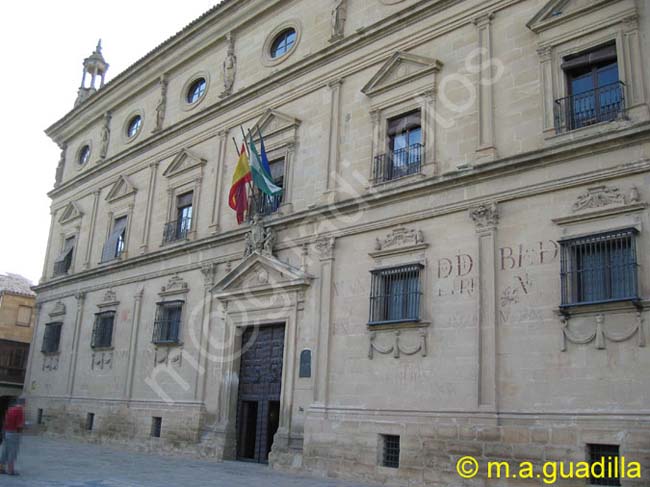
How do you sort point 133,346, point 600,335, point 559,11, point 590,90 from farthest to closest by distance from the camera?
point 133,346 < point 559,11 < point 590,90 < point 600,335

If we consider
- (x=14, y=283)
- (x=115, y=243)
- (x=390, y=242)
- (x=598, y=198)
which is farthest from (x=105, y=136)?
(x=14, y=283)

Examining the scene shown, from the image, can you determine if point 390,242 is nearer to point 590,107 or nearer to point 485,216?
point 485,216

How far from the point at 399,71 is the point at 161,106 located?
1126 centimetres

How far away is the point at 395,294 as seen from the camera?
15055 mm

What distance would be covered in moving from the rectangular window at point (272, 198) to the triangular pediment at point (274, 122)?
0.90m

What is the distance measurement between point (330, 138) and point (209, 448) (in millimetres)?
8762

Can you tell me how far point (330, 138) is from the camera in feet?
58.3

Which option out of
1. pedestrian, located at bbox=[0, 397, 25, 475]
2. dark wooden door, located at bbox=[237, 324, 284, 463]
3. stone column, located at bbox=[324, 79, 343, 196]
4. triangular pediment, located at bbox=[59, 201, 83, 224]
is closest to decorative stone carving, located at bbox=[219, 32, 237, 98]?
stone column, located at bbox=[324, 79, 343, 196]

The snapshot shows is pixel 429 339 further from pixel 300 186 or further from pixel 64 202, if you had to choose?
pixel 64 202

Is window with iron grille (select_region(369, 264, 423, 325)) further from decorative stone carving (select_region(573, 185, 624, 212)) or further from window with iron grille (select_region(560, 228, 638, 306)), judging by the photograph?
decorative stone carving (select_region(573, 185, 624, 212))

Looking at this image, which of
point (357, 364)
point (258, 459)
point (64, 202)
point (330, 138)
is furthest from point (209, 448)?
point (64, 202)

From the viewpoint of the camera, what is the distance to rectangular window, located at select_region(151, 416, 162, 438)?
20.5m

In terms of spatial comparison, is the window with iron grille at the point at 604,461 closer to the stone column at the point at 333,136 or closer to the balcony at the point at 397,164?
the balcony at the point at 397,164

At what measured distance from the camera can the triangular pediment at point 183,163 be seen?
2212 cm
